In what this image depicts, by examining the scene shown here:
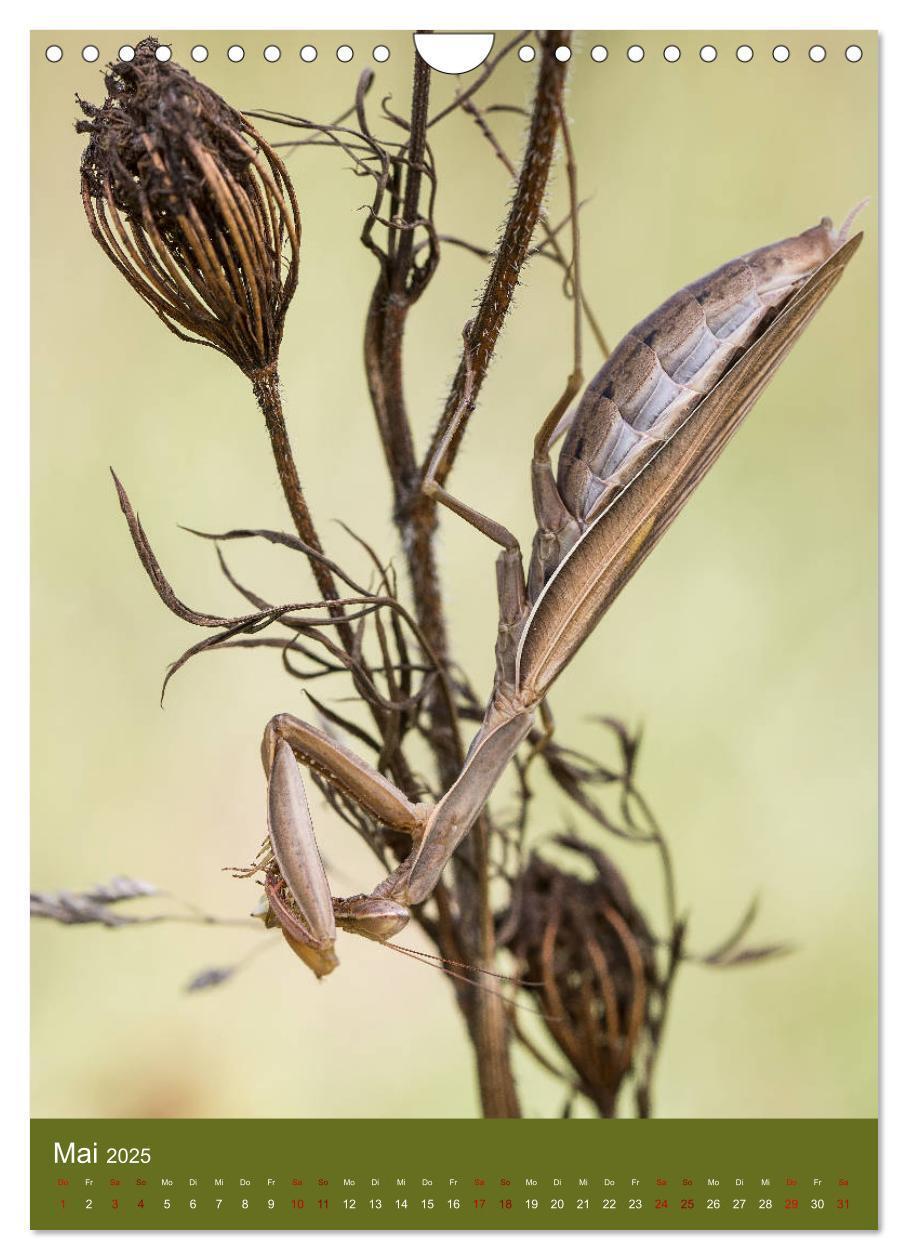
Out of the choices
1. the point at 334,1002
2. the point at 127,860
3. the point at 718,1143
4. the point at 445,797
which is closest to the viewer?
the point at 445,797

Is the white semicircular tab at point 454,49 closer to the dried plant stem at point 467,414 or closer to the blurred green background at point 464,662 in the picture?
the dried plant stem at point 467,414

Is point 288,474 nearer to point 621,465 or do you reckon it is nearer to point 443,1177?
point 621,465

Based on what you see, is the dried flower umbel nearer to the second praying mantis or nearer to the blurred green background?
the second praying mantis

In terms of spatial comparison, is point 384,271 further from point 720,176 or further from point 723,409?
point 720,176

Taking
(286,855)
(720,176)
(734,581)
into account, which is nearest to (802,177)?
(720,176)

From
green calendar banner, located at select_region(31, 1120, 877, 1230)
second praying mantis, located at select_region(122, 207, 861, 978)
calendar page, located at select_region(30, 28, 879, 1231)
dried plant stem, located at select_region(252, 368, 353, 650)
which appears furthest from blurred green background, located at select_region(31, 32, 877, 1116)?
dried plant stem, located at select_region(252, 368, 353, 650)

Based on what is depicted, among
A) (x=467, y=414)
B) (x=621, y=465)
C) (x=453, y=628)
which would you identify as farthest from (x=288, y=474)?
(x=453, y=628)

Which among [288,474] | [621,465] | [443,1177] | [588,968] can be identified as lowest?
[443,1177]

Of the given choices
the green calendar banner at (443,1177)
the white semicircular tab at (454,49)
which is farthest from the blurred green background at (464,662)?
→ the white semicircular tab at (454,49)
